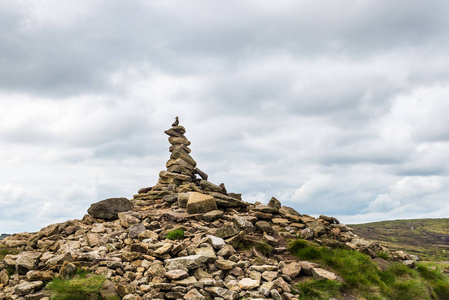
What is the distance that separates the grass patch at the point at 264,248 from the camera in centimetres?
1605

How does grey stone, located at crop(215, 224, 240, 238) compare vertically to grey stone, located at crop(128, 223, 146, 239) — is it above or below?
below

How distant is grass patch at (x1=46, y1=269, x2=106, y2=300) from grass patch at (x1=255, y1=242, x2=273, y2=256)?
7655 mm

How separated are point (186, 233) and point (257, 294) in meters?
5.98

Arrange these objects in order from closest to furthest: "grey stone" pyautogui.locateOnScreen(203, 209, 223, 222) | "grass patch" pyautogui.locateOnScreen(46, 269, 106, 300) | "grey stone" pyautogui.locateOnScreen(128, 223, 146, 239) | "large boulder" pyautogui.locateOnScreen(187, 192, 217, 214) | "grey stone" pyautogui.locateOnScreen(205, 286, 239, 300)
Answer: "grass patch" pyautogui.locateOnScreen(46, 269, 106, 300) < "grey stone" pyautogui.locateOnScreen(205, 286, 239, 300) < "grey stone" pyautogui.locateOnScreen(128, 223, 146, 239) < "grey stone" pyautogui.locateOnScreen(203, 209, 223, 222) < "large boulder" pyautogui.locateOnScreen(187, 192, 217, 214)

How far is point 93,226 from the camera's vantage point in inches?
771

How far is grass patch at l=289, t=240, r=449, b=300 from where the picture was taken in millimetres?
13398

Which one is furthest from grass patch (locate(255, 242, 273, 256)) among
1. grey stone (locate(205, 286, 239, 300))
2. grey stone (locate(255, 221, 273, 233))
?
grey stone (locate(205, 286, 239, 300))

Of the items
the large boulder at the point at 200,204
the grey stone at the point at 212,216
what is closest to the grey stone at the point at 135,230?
the large boulder at the point at 200,204

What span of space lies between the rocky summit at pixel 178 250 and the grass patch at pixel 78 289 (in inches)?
10.9

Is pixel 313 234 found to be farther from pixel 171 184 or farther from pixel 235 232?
pixel 171 184

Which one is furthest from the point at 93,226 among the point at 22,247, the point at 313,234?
the point at 313,234

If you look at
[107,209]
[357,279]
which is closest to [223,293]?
[357,279]

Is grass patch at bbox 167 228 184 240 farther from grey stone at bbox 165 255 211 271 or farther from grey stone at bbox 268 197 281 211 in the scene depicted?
grey stone at bbox 268 197 281 211

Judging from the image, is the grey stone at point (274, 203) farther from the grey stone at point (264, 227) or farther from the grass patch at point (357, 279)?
the grass patch at point (357, 279)
